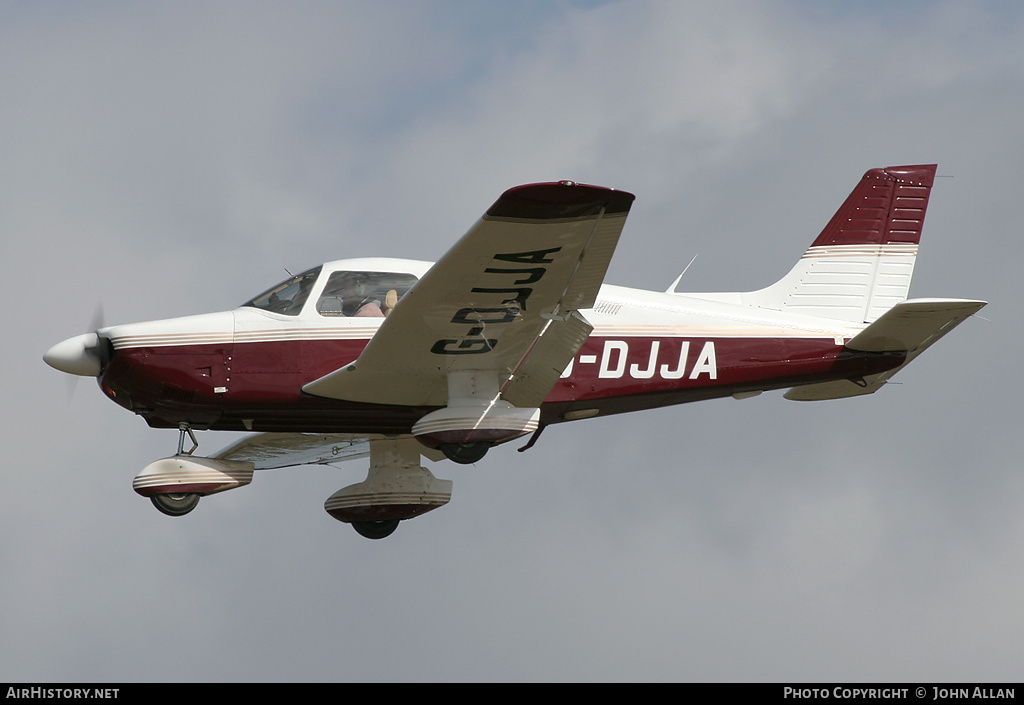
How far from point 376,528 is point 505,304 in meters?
4.55

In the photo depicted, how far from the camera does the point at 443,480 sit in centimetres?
1423

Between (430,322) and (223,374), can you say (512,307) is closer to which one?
(430,322)

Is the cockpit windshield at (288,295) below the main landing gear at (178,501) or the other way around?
the other way around

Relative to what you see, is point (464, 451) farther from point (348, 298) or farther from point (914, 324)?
point (914, 324)

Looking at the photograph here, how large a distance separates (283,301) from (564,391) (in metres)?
3.00

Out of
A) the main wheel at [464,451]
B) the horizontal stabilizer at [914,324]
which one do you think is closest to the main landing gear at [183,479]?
the main wheel at [464,451]

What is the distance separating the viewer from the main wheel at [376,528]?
14406 millimetres

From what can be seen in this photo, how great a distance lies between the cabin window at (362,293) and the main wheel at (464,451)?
1.53 metres

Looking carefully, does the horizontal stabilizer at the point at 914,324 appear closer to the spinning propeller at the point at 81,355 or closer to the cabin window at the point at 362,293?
the cabin window at the point at 362,293

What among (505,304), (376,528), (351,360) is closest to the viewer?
(505,304)

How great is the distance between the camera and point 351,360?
1208 cm

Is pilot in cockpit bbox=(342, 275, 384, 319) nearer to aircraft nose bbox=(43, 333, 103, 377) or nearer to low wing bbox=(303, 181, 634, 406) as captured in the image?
low wing bbox=(303, 181, 634, 406)

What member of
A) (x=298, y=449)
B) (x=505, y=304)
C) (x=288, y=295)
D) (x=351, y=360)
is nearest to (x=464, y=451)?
(x=351, y=360)

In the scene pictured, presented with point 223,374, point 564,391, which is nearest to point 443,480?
point 564,391
